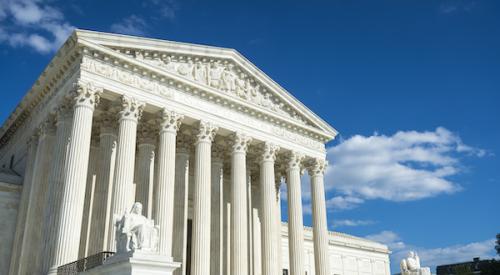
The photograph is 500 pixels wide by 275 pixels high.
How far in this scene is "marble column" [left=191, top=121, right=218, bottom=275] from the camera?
100ft

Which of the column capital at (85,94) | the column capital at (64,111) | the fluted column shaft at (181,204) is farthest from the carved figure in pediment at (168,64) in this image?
the column capital at (64,111)

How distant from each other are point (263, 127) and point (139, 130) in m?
9.33

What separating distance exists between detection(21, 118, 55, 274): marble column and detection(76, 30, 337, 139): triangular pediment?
6911 mm

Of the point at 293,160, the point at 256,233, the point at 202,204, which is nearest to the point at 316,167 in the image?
the point at 293,160

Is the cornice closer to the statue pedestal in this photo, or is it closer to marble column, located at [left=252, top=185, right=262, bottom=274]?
marble column, located at [left=252, top=185, right=262, bottom=274]

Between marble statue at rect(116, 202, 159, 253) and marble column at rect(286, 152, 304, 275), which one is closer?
marble statue at rect(116, 202, 159, 253)

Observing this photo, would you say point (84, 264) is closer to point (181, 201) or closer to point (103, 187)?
point (103, 187)

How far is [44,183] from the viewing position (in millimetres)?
31219

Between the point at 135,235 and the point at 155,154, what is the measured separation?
17124 millimetres

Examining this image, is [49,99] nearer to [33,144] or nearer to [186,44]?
[33,144]

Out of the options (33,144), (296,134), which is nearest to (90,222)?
(33,144)

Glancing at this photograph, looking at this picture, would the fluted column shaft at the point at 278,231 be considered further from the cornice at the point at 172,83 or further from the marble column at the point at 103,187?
the marble column at the point at 103,187

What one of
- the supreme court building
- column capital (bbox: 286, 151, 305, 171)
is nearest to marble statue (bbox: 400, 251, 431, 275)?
the supreme court building

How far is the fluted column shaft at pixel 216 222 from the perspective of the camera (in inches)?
1428
